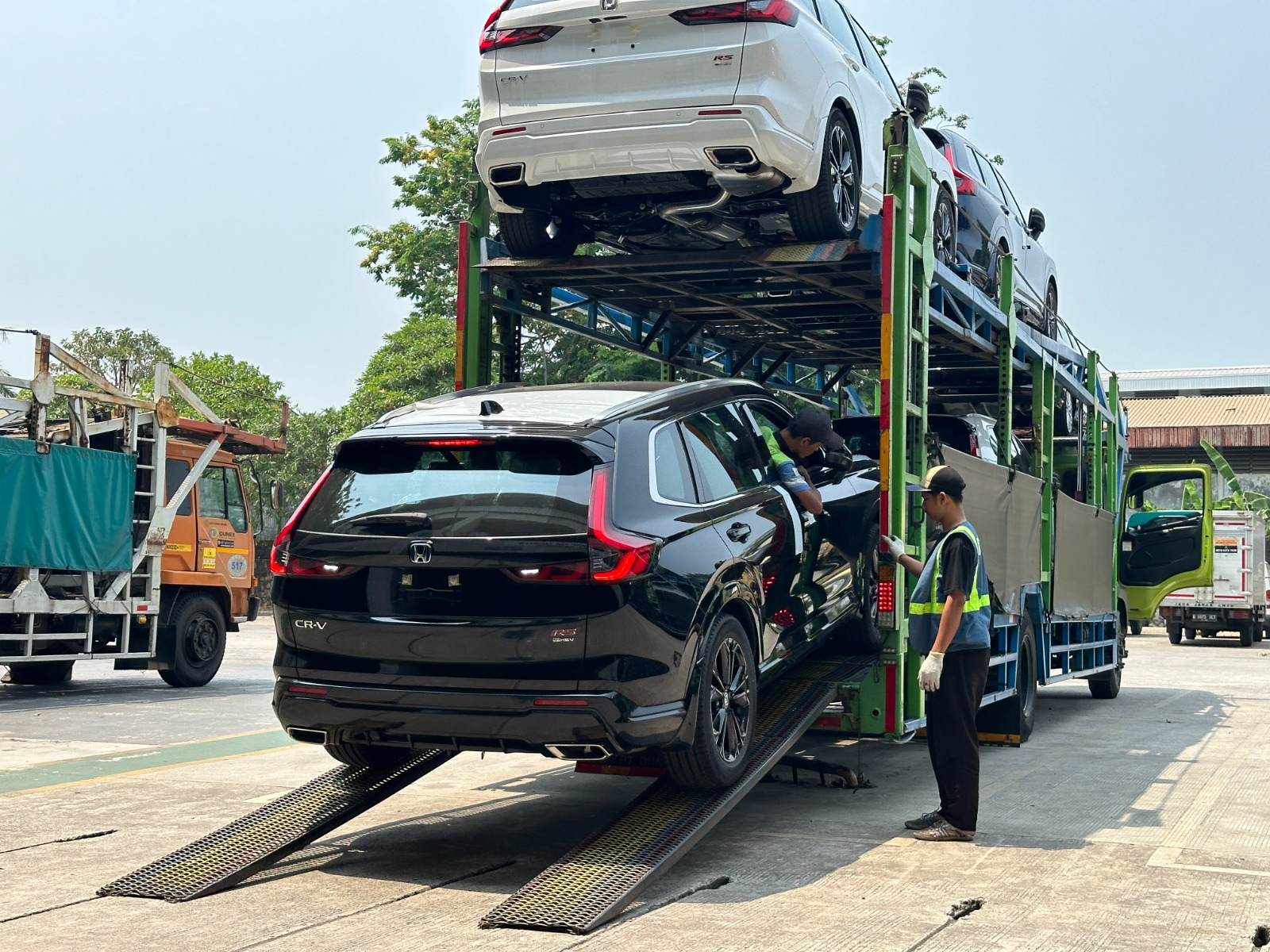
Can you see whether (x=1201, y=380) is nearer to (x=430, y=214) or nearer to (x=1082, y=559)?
(x=430, y=214)

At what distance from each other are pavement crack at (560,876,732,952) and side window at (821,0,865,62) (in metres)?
5.22

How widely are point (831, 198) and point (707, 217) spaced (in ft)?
2.42

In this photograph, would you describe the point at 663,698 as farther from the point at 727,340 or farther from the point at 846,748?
the point at 727,340

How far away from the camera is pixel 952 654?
22.7ft

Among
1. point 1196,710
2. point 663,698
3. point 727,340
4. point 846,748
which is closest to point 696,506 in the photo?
point 663,698

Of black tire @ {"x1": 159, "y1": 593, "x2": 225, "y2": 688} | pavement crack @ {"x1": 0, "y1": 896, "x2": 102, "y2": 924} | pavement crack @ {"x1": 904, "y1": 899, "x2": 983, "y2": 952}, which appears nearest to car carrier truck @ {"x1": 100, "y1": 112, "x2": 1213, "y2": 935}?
pavement crack @ {"x1": 0, "y1": 896, "x2": 102, "y2": 924}

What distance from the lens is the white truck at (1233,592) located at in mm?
27594

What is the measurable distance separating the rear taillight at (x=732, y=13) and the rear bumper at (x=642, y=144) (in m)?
0.49

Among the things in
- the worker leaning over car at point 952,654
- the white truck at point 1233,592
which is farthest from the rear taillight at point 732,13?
the white truck at point 1233,592

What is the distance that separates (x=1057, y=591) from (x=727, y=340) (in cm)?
338

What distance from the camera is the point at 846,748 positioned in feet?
33.9

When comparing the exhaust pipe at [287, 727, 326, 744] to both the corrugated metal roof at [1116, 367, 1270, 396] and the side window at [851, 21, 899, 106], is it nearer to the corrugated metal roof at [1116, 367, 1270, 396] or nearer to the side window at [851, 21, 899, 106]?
the side window at [851, 21, 899, 106]

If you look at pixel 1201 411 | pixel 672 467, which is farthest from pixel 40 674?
pixel 1201 411

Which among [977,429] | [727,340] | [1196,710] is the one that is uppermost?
[727,340]
